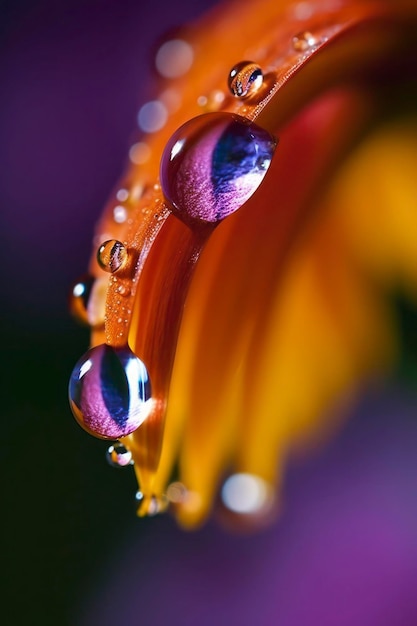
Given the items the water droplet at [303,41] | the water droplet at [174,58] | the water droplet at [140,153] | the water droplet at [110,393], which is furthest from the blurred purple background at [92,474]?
the water droplet at [110,393]

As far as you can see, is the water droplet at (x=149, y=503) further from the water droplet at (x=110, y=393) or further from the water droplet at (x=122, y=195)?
the water droplet at (x=122, y=195)

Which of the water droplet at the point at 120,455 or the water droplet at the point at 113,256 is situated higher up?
the water droplet at the point at 113,256

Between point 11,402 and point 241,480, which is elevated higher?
point 11,402

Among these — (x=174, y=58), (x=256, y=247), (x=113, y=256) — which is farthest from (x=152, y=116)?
(x=113, y=256)

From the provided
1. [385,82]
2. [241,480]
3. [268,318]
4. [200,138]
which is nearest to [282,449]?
[241,480]

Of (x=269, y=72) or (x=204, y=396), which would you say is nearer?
(x=269, y=72)

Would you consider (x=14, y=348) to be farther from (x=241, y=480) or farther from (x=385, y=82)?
(x=385, y=82)

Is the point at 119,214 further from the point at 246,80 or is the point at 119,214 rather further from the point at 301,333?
the point at 301,333

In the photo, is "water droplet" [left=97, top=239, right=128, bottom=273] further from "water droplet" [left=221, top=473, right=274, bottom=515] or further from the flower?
"water droplet" [left=221, top=473, right=274, bottom=515]
